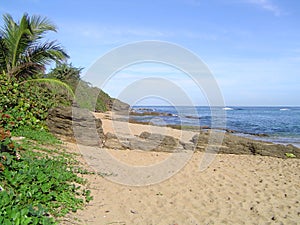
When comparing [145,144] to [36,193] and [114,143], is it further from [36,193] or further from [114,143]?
[36,193]

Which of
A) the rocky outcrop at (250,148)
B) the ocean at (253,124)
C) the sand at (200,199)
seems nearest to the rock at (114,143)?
the sand at (200,199)

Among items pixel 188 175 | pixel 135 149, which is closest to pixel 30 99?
pixel 135 149

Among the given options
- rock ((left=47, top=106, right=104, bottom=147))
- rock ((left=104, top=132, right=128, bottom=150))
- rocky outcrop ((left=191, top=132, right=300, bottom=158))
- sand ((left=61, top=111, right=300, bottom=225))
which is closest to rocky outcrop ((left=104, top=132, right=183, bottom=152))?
rock ((left=104, top=132, right=128, bottom=150))

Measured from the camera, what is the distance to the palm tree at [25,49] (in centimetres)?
1092

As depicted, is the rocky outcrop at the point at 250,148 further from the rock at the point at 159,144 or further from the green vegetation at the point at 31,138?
the green vegetation at the point at 31,138

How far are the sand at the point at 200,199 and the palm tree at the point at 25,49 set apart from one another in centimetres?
433

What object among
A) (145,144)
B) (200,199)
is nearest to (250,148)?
(145,144)

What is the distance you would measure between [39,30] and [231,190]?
30.8 ft

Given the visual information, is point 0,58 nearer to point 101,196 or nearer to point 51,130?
point 51,130

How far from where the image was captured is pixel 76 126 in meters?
10.9

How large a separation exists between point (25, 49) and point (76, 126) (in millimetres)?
3642

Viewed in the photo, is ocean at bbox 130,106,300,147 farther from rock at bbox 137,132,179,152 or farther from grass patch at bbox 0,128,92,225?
grass patch at bbox 0,128,92,225

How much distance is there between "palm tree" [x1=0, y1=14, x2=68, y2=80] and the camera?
1092 cm

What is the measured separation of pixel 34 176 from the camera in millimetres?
4574
